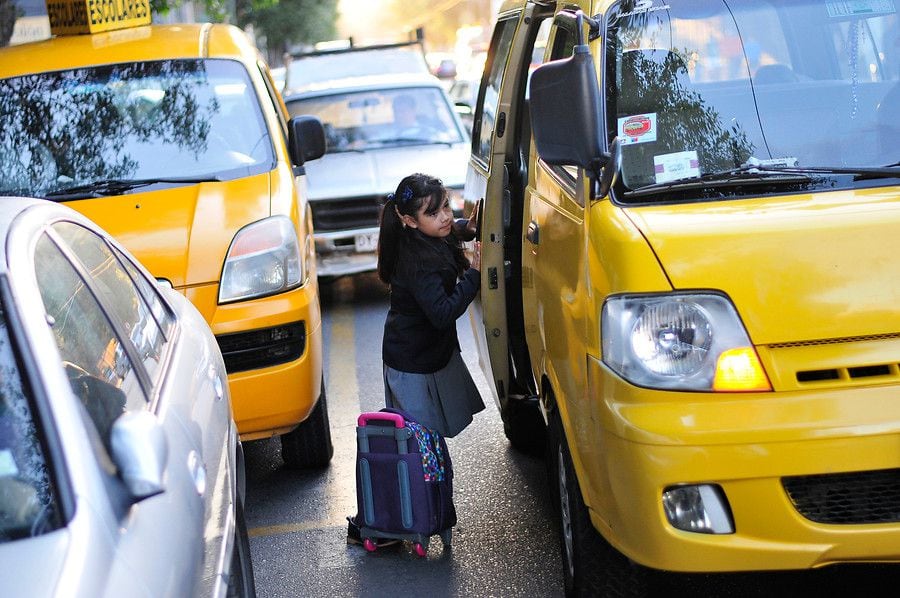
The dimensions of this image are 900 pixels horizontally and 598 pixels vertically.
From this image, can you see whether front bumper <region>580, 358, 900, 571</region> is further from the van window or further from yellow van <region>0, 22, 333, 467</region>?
the van window

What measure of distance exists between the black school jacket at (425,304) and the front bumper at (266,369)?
0.49 metres

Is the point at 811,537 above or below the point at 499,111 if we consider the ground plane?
below

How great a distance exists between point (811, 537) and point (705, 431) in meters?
0.37

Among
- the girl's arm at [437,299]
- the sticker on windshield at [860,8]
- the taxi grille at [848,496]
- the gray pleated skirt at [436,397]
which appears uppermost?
the sticker on windshield at [860,8]

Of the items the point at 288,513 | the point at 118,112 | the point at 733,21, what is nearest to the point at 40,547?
the point at 733,21

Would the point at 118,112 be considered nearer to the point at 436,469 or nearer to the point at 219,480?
the point at 436,469

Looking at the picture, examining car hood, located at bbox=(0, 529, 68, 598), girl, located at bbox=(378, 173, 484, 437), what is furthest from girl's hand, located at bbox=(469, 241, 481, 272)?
car hood, located at bbox=(0, 529, 68, 598)

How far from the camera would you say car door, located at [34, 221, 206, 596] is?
2402mm

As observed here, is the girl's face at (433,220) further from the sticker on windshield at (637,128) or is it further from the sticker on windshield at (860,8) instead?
the sticker on windshield at (860,8)

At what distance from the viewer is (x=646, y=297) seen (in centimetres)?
322

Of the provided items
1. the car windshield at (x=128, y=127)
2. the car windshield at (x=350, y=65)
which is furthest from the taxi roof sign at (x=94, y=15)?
the car windshield at (x=350, y=65)

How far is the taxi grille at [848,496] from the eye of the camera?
313cm

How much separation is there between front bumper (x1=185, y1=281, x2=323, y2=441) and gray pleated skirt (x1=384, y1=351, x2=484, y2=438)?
1.52ft

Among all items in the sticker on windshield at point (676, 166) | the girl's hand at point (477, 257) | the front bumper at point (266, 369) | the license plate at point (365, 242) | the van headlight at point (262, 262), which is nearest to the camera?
the sticker on windshield at point (676, 166)
